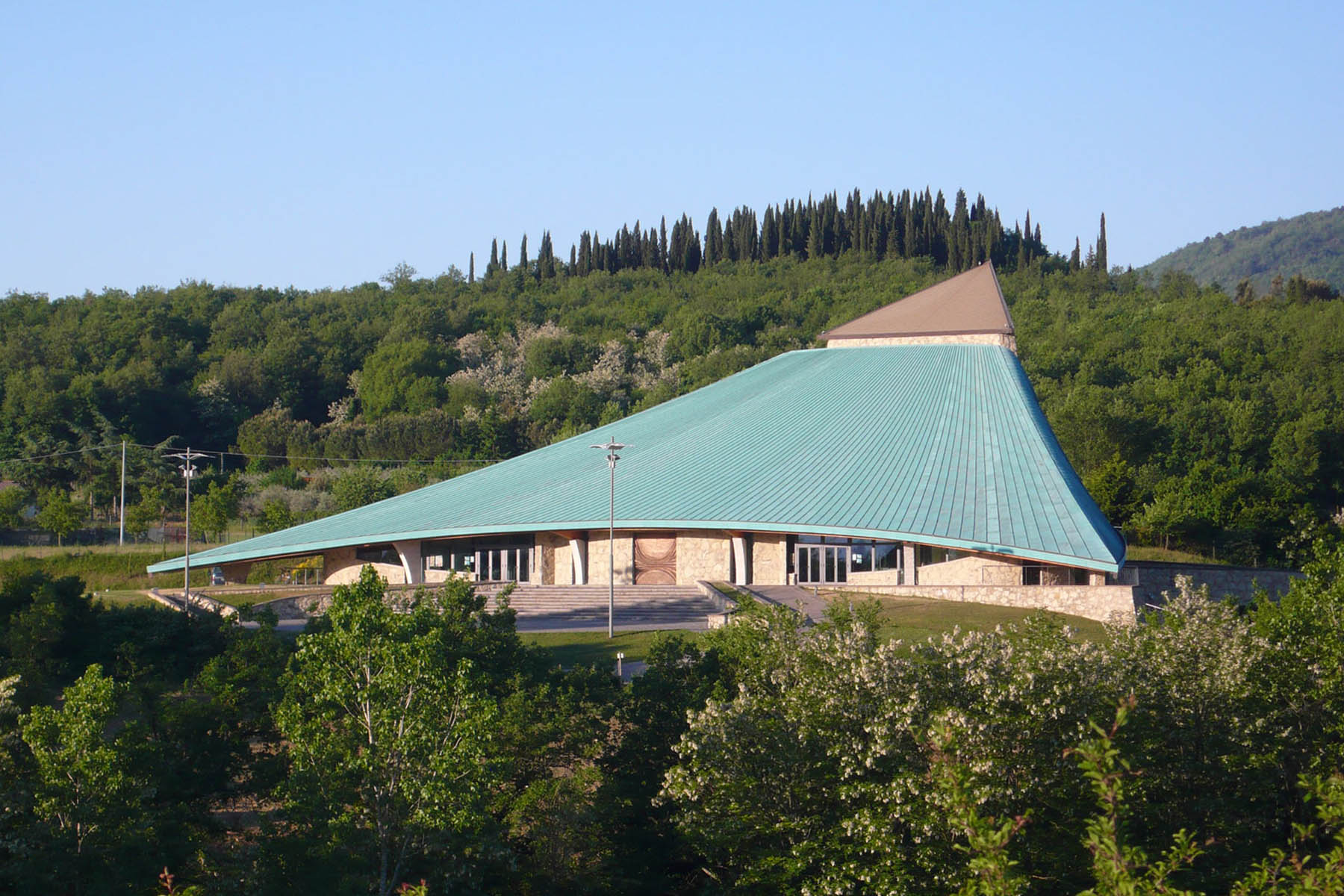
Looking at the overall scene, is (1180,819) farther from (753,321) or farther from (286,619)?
(753,321)

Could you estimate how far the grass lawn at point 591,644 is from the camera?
1795 centimetres

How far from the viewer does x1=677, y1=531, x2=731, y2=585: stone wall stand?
25781mm

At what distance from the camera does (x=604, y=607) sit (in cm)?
2391

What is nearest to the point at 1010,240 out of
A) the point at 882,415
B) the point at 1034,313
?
the point at 1034,313

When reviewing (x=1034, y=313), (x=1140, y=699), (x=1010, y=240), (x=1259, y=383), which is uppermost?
(x=1010, y=240)

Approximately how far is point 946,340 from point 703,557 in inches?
414

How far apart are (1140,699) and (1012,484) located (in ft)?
42.0

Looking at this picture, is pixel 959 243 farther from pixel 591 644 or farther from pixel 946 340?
pixel 591 644

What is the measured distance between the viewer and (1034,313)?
2276 inches

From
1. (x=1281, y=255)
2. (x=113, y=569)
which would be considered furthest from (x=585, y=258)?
(x=1281, y=255)

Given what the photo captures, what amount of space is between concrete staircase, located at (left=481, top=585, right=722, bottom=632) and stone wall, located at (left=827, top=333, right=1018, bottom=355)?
10.9 metres

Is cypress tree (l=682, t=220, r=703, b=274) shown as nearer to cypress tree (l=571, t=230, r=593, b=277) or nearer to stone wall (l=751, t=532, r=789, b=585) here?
cypress tree (l=571, t=230, r=593, b=277)

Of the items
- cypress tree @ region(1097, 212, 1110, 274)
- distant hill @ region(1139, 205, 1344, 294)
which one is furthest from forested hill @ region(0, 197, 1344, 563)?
distant hill @ region(1139, 205, 1344, 294)

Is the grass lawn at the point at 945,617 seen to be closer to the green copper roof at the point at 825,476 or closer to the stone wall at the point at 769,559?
the green copper roof at the point at 825,476
